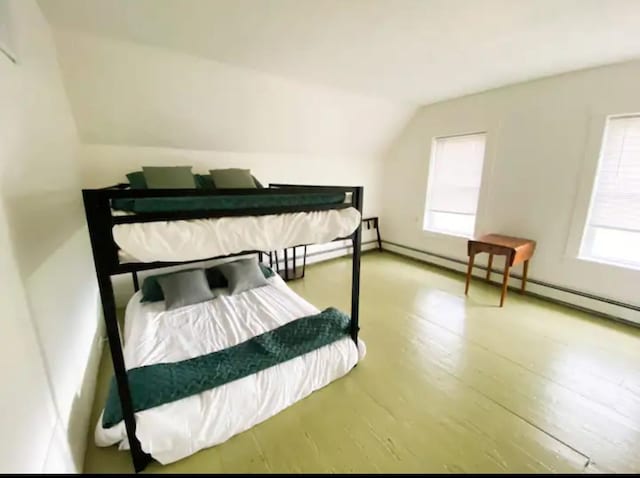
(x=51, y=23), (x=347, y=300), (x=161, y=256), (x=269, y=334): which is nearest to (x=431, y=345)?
(x=347, y=300)

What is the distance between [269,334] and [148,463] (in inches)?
34.5

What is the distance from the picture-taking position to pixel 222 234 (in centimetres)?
130

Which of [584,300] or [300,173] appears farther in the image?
[300,173]

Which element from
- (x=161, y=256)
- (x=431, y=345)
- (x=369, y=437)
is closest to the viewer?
(x=161, y=256)

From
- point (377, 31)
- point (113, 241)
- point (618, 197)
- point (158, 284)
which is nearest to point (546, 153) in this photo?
point (618, 197)

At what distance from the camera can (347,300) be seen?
3.21m

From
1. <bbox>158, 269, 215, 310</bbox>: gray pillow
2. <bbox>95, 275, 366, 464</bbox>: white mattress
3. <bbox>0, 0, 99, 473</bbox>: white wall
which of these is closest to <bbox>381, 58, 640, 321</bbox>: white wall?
<bbox>95, 275, 366, 464</bbox>: white mattress

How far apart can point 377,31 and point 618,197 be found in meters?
2.82

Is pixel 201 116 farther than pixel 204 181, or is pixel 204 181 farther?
pixel 204 181

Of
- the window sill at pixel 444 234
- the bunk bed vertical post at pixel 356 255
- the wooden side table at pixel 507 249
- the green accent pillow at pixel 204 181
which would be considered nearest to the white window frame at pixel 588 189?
the wooden side table at pixel 507 249

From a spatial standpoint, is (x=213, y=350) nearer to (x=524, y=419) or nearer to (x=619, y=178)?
(x=524, y=419)

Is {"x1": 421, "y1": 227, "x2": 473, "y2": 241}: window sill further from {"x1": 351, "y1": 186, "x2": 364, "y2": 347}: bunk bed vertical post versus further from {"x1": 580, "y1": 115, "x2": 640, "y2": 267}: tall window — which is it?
{"x1": 351, "y1": 186, "x2": 364, "y2": 347}: bunk bed vertical post

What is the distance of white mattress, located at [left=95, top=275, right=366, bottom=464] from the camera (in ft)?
4.54

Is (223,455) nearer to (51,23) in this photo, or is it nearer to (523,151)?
(51,23)
